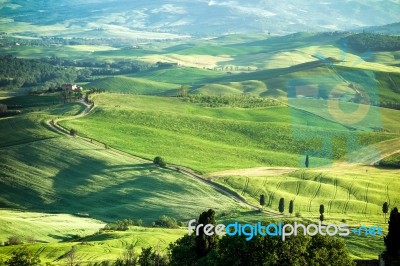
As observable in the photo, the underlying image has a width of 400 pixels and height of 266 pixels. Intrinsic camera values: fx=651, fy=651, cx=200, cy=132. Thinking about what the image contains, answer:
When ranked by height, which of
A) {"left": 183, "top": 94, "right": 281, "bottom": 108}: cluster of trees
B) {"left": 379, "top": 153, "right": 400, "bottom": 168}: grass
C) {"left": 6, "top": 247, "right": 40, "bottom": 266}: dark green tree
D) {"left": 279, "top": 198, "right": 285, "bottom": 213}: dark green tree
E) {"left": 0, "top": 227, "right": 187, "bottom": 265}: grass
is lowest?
{"left": 0, "top": 227, "right": 187, "bottom": 265}: grass

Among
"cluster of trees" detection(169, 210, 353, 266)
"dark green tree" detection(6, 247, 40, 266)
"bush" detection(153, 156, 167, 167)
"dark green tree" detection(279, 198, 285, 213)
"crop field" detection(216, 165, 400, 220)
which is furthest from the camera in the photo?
"bush" detection(153, 156, 167, 167)

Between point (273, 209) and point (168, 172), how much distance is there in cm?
2536

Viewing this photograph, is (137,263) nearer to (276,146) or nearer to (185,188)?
(185,188)

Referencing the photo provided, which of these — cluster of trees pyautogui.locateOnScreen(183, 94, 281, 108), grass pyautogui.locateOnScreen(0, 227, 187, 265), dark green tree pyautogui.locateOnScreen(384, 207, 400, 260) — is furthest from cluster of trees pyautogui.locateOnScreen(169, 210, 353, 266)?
cluster of trees pyautogui.locateOnScreen(183, 94, 281, 108)

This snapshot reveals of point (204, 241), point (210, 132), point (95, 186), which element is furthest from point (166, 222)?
point (210, 132)

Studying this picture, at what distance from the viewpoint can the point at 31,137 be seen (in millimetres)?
134625

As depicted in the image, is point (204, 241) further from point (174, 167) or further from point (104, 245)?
point (174, 167)

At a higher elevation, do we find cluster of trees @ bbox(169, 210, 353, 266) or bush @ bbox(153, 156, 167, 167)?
cluster of trees @ bbox(169, 210, 353, 266)

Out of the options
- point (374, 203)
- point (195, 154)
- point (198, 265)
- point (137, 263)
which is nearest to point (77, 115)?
point (195, 154)

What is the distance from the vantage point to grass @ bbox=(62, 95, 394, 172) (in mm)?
133250

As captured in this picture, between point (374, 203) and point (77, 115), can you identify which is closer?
point (374, 203)

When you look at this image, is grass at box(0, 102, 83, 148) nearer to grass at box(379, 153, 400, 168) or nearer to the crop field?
the crop field

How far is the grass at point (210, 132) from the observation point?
437 feet

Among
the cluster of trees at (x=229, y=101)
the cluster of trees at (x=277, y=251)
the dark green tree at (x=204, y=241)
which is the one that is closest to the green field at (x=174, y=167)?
the cluster of trees at (x=229, y=101)
